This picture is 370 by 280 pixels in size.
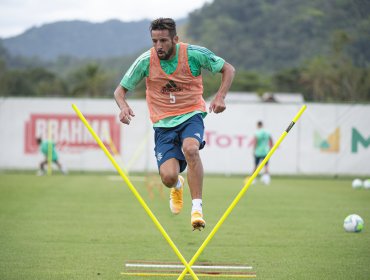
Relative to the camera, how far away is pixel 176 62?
7781 millimetres

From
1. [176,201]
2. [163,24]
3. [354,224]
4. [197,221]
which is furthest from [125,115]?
[354,224]

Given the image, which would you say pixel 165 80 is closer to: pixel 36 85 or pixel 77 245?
pixel 77 245

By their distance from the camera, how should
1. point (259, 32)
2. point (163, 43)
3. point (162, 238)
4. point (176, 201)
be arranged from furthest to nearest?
point (259, 32), point (162, 238), point (176, 201), point (163, 43)

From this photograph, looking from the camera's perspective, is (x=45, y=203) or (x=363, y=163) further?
(x=363, y=163)

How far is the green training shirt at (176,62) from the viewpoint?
306 inches

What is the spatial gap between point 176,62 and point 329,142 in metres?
21.3

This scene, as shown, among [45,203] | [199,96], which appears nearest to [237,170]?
[45,203]

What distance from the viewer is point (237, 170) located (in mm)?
28375

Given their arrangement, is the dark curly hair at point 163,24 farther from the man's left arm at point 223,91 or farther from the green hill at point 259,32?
the green hill at point 259,32

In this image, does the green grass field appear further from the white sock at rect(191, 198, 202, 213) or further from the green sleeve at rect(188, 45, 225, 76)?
the green sleeve at rect(188, 45, 225, 76)

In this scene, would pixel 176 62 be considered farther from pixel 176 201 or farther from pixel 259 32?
pixel 259 32

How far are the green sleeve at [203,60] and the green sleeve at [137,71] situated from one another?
0.47 m

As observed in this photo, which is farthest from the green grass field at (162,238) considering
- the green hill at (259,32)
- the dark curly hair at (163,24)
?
the green hill at (259,32)

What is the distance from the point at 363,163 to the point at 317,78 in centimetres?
4629
